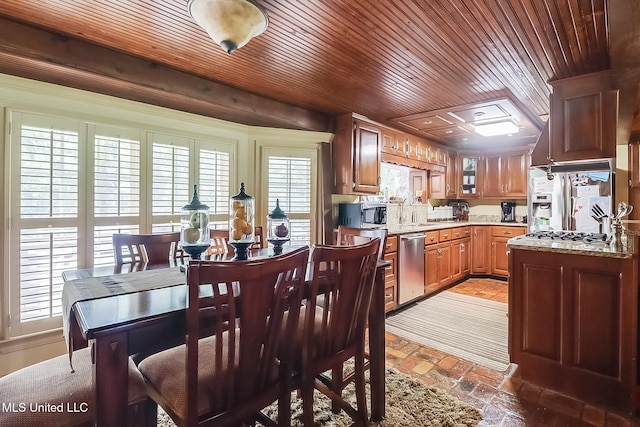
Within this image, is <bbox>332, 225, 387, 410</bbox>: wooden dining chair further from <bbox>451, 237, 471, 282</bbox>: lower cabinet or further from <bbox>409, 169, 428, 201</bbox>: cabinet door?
<bbox>409, 169, 428, 201</bbox>: cabinet door

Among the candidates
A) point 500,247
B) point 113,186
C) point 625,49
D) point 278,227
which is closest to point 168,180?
point 113,186

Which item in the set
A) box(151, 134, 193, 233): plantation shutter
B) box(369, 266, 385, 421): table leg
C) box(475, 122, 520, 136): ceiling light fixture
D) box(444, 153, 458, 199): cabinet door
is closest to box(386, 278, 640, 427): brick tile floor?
box(369, 266, 385, 421): table leg

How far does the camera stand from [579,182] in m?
3.85

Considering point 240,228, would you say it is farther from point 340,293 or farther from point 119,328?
point 119,328

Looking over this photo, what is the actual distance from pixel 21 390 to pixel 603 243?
3233 millimetres

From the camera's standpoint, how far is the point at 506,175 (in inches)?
210

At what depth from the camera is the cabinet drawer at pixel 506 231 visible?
4.89m

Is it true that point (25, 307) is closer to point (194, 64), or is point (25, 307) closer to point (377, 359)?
point (194, 64)

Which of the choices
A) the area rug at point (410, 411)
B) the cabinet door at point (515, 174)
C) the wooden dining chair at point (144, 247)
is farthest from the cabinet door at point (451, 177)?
the wooden dining chair at point (144, 247)

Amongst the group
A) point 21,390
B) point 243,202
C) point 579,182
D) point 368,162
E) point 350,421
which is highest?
point 368,162

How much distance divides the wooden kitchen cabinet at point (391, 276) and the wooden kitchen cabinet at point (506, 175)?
284 cm

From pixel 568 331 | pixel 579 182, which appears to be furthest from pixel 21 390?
pixel 579 182

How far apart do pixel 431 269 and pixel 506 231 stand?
1710 millimetres

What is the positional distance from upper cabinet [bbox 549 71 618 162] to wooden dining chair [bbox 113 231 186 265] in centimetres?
304
